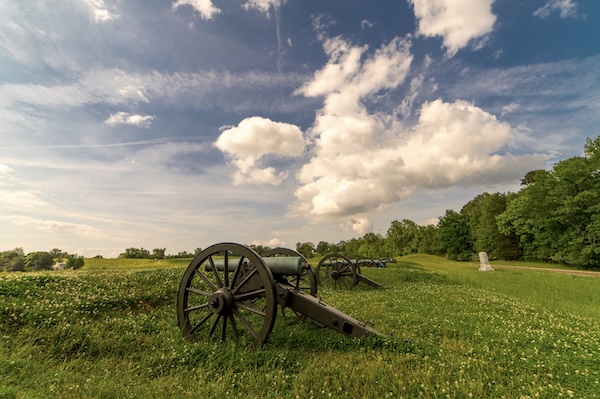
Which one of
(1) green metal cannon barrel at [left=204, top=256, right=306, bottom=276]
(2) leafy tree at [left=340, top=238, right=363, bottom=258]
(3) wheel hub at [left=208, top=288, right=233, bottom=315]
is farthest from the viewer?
(2) leafy tree at [left=340, top=238, right=363, bottom=258]

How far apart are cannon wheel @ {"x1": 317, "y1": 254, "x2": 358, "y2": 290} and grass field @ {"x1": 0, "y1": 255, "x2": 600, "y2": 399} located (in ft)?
26.3

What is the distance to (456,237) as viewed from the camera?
224 ft

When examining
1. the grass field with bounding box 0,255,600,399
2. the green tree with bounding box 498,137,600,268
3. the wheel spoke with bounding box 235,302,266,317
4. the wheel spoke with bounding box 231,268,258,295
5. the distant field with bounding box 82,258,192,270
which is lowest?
the grass field with bounding box 0,255,600,399

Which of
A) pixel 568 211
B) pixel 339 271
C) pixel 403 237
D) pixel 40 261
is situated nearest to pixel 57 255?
pixel 40 261

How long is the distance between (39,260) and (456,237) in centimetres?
7512

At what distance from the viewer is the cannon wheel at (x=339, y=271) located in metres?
17.9

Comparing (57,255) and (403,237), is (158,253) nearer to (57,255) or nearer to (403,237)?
(57,255)

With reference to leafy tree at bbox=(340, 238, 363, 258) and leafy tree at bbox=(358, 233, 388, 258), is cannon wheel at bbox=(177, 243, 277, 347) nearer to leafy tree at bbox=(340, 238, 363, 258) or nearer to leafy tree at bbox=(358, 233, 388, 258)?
leafy tree at bbox=(358, 233, 388, 258)

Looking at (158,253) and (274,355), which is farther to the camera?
(158,253)

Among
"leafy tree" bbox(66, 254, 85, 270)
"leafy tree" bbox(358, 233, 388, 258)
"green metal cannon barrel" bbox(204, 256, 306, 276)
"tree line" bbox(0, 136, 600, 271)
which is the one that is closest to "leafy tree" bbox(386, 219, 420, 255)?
"leafy tree" bbox(358, 233, 388, 258)

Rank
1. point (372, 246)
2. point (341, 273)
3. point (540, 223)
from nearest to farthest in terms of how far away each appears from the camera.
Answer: point (341, 273), point (540, 223), point (372, 246)

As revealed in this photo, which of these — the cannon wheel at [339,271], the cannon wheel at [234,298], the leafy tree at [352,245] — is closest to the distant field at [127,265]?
the cannon wheel at [339,271]

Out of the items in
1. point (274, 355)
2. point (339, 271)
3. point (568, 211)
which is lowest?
point (274, 355)

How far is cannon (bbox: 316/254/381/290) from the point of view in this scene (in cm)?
1795
